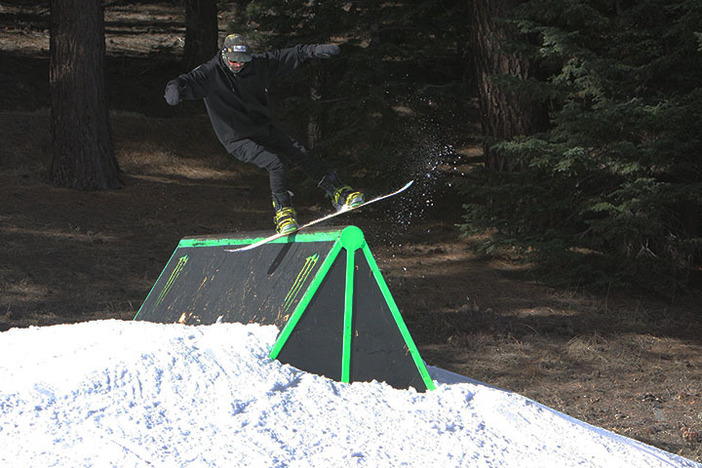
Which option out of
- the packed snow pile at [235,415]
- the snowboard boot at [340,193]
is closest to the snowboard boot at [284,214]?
the snowboard boot at [340,193]

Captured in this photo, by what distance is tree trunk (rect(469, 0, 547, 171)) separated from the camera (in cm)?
1120

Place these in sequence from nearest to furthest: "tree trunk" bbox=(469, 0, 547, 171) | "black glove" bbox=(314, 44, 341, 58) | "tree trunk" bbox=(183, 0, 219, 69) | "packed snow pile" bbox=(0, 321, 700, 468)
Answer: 1. "packed snow pile" bbox=(0, 321, 700, 468)
2. "black glove" bbox=(314, 44, 341, 58)
3. "tree trunk" bbox=(469, 0, 547, 171)
4. "tree trunk" bbox=(183, 0, 219, 69)

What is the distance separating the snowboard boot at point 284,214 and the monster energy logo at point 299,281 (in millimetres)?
611

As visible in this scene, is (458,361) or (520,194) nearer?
(458,361)

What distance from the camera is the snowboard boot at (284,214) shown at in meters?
6.03

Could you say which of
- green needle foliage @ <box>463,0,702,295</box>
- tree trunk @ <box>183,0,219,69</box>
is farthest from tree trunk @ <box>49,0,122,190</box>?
green needle foliage @ <box>463,0,702,295</box>

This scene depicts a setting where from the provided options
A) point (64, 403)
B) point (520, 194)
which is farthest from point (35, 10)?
point (64, 403)

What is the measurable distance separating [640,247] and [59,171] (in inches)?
362

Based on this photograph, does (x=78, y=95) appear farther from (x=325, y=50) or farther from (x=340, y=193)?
(x=325, y=50)

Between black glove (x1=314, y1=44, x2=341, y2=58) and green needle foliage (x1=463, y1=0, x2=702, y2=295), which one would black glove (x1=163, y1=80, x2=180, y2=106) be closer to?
black glove (x1=314, y1=44, x2=341, y2=58)

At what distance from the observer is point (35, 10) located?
21.0 m

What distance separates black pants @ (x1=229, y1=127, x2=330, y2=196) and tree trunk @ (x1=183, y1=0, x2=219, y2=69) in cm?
1071

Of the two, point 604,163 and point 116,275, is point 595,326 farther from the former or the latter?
point 116,275

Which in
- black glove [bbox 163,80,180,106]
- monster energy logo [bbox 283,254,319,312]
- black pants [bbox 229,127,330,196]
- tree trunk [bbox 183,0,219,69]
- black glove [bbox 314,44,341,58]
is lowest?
monster energy logo [bbox 283,254,319,312]
